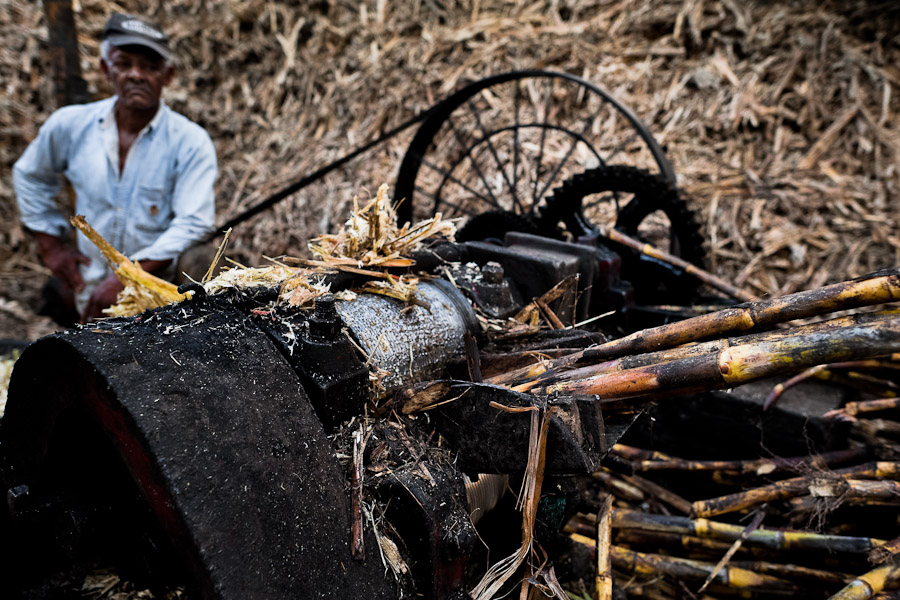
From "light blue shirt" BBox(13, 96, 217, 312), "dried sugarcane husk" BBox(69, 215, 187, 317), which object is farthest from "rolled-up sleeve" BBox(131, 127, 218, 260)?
"dried sugarcane husk" BBox(69, 215, 187, 317)

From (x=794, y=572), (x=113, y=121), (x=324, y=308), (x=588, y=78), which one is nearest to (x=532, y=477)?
(x=324, y=308)

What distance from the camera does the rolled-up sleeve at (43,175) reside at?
4777mm

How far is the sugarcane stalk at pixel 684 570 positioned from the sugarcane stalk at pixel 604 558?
0.32m

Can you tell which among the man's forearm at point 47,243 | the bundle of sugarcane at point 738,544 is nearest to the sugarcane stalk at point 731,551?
the bundle of sugarcane at point 738,544

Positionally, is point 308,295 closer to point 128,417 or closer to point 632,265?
point 128,417

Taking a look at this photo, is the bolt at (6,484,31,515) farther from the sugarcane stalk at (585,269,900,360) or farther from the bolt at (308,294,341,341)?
the sugarcane stalk at (585,269,900,360)

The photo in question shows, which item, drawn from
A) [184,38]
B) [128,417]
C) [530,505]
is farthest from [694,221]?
[184,38]

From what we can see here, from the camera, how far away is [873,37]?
20.9 ft

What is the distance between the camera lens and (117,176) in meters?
4.78

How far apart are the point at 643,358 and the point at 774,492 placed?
154 centimetres

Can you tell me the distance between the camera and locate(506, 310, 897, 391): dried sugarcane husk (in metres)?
1.48

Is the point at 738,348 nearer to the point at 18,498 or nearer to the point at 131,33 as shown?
the point at 18,498

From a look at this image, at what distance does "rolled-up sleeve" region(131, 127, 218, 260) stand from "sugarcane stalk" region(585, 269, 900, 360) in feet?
12.3

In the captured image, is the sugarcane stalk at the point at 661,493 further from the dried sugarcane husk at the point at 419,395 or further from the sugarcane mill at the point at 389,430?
the dried sugarcane husk at the point at 419,395
